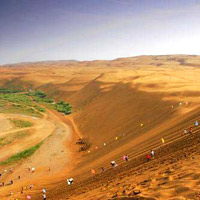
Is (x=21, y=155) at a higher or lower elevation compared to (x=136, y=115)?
lower

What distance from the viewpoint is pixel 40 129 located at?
34.6 metres

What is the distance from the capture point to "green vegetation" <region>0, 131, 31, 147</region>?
96.4 feet

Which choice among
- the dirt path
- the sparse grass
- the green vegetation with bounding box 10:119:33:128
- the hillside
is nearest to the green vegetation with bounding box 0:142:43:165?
the dirt path

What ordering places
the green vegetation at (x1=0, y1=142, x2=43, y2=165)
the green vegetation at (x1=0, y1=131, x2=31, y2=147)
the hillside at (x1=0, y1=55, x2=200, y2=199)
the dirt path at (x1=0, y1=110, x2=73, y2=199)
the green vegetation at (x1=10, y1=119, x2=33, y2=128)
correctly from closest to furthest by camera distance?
the hillside at (x1=0, y1=55, x2=200, y2=199)
the dirt path at (x1=0, y1=110, x2=73, y2=199)
the green vegetation at (x1=0, y1=142, x2=43, y2=165)
the green vegetation at (x1=0, y1=131, x2=31, y2=147)
the green vegetation at (x1=10, y1=119, x2=33, y2=128)

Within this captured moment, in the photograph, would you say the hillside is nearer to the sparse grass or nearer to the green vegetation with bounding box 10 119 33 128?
the green vegetation with bounding box 10 119 33 128

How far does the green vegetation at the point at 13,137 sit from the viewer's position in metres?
29.4

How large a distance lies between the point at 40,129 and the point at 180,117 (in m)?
22.3

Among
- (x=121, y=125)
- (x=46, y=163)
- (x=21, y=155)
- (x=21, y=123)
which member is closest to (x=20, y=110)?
(x=21, y=123)

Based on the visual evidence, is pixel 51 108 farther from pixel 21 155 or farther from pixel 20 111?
pixel 21 155

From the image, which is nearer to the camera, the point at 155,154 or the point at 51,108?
the point at 155,154

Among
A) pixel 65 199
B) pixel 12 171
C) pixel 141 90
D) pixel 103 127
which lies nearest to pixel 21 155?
pixel 12 171

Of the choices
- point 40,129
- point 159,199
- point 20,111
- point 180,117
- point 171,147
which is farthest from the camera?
point 20,111

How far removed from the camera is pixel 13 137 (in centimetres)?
3078

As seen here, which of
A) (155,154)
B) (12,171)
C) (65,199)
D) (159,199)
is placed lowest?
(12,171)
